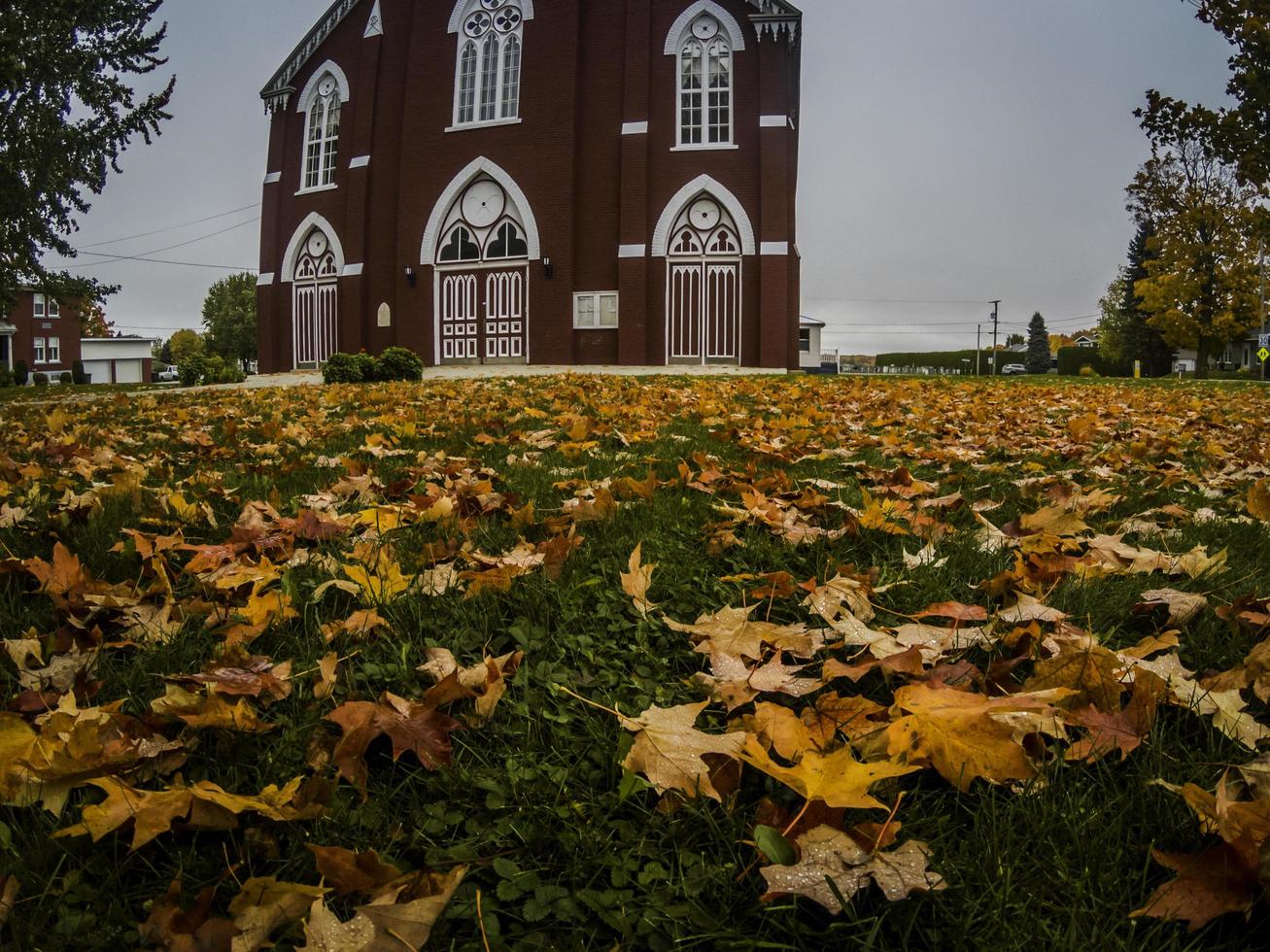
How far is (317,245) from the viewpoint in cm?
2327

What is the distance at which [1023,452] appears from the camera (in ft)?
12.9

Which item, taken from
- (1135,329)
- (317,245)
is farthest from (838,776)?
(1135,329)

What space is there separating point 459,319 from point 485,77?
698 cm

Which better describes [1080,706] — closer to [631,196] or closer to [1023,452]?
[1023,452]

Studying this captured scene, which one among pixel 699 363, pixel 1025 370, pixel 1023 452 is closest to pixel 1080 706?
pixel 1023 452

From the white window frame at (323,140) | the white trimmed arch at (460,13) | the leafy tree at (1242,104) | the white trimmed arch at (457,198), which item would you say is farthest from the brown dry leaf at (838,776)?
the white window frame at (323,140)

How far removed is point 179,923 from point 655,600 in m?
1.17

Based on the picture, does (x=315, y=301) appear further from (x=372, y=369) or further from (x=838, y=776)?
(x=838, y=776)

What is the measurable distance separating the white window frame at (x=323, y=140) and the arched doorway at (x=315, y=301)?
1604 millimetres

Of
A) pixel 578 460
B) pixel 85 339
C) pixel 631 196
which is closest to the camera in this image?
pixel 578 460

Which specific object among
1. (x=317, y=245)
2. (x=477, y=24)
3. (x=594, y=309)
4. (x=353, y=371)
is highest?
(x=477, y=24)

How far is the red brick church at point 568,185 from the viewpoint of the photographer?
19.4 meters

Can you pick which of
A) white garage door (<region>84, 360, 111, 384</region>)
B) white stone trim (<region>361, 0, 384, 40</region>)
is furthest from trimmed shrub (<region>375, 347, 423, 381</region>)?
white garage door (<region>84, 360, 111, 384</region>)

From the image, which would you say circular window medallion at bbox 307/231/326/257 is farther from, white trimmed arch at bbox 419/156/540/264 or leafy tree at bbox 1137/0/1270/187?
leafy tree at bbox 1137/0/1270/187
